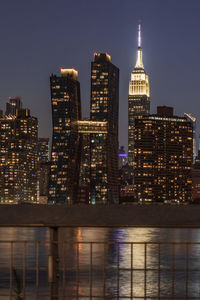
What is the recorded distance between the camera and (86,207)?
90125 millimetres

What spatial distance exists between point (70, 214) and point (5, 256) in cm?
6744

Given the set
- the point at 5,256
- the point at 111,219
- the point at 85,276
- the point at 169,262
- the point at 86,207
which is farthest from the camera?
the point at 86,207

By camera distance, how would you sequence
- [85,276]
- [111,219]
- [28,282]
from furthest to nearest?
[111,219]
[85,276]
[28,282]

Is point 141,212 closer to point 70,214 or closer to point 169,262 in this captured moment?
point 70,214

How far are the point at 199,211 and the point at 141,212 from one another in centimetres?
876

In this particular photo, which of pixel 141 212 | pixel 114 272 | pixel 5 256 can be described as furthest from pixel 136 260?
pixel 141 212

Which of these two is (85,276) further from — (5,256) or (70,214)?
(70,214)

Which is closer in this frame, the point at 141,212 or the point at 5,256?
the point at 5,256

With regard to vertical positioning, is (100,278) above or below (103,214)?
above

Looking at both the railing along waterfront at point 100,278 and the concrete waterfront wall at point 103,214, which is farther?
the concrete waterfront wall at point 103,214

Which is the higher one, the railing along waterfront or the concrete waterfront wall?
the railing along waterfront

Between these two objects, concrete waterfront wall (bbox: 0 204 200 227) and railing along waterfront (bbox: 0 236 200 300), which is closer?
railing along waterfront (bbox: 0 236 200 300)

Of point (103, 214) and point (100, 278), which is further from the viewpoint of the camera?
point (103, 214)

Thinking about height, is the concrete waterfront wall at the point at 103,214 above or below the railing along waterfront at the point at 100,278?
below
